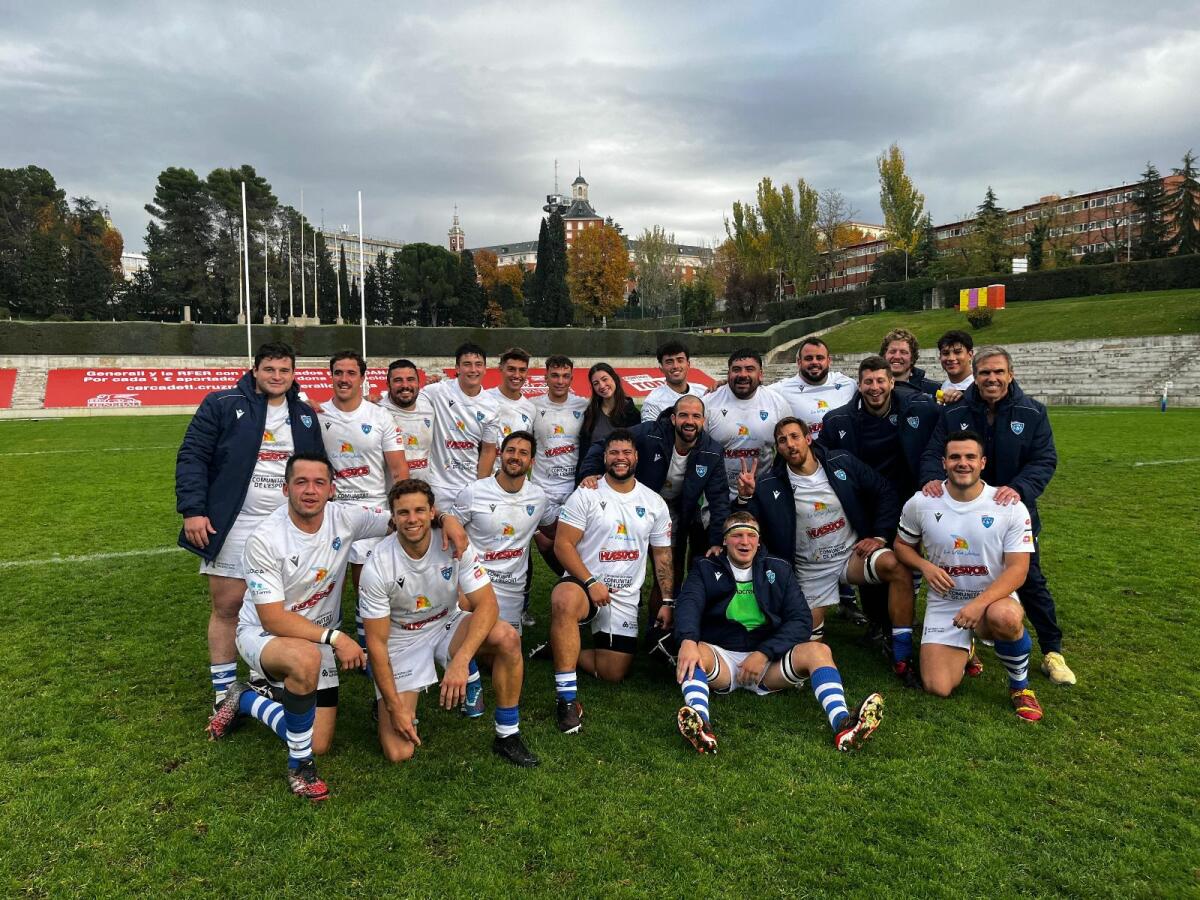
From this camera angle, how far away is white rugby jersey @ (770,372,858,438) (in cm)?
563

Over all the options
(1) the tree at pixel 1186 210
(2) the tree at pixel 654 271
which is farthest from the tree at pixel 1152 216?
(2) the tree at pixel 654 271

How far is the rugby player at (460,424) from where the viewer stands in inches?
220

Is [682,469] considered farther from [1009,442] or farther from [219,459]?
[219,459]

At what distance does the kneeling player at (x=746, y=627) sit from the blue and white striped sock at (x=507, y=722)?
93 centimetres

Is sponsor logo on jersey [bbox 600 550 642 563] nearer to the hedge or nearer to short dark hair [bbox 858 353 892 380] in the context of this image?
short dark hair [bbox 858 353 892 380]

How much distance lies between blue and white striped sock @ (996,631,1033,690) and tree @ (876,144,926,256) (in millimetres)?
55462

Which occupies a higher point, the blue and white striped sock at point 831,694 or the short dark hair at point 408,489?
the short dark hair at point 408,489

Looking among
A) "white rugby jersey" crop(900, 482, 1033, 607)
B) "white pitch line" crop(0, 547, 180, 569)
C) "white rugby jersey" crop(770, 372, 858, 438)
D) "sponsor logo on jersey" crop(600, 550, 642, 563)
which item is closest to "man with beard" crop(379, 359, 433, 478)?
"sponsor logo on jersey" crop(600, 550, 642, 563)

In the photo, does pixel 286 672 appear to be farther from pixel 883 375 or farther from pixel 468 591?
pixel 883 375

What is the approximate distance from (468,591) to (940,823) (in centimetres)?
242

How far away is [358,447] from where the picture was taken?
15.9 feet

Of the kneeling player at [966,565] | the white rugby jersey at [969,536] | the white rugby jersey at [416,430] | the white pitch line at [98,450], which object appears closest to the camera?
the kneeling player at [966,565]

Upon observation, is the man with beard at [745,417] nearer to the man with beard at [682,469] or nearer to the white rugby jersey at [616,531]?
the man with beard at [682,469]

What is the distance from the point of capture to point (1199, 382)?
22.5 meters
